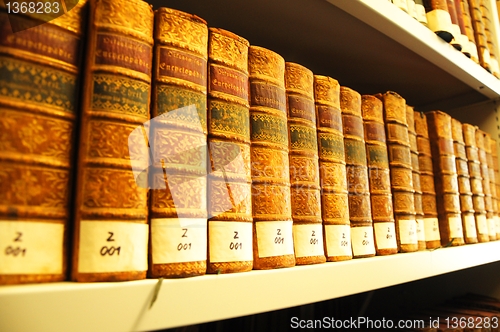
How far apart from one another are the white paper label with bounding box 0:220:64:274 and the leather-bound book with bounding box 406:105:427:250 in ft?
2.07

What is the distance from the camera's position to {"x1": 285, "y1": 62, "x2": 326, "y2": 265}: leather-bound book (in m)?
0.49

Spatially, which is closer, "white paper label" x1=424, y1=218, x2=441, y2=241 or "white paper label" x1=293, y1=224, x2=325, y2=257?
"white paper label" x1=293, y1=224, x2=325, y2=257

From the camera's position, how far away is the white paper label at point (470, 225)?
2.73 ft

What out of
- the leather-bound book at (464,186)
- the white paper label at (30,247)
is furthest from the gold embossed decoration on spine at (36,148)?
the leather-bound book at (464,186)

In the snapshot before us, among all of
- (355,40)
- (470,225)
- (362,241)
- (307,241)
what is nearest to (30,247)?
(307,241)

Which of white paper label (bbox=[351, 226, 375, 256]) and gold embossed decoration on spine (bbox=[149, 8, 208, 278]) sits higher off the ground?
gold embossed decoration on spine (bbox=[149, 8, 208, 278])

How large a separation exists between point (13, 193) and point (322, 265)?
0.36m

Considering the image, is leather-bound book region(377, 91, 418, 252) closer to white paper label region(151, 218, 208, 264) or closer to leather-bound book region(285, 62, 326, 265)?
leather-bound book region(285, 62, 326, 265)

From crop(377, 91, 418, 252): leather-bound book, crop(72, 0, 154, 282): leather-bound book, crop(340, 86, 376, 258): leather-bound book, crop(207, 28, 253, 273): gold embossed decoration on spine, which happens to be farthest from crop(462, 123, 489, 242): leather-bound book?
crop(72, 0, 154, 282): leather-bound book

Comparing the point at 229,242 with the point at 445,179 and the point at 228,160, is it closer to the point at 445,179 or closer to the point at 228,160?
the point at 228,160

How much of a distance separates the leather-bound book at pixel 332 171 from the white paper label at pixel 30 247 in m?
0.36

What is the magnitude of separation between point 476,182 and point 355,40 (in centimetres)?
49


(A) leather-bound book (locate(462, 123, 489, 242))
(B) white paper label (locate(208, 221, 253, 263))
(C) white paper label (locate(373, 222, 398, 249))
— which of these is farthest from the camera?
(A) leather-bound book (locate(462, 123, 489, 242))

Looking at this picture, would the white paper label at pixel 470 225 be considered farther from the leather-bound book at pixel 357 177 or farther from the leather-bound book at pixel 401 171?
the leather-bound book at pixel 357 177
